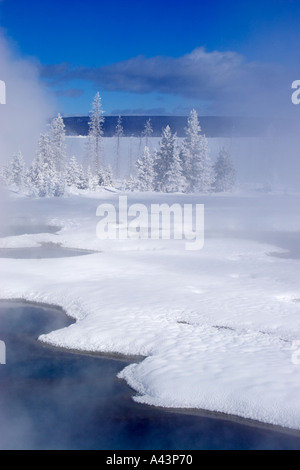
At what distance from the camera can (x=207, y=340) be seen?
12.4 meters

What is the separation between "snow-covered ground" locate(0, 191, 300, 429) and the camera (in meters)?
9.80

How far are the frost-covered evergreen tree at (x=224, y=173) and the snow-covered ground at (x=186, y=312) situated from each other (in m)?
38.8

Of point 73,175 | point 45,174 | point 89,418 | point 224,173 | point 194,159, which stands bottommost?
point 89,418

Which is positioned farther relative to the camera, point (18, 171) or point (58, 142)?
point (58, 142)

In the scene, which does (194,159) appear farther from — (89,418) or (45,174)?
(89,418)

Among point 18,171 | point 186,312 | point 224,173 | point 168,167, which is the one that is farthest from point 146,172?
point 186,312

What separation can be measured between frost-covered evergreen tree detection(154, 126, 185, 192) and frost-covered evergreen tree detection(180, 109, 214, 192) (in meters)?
1.45

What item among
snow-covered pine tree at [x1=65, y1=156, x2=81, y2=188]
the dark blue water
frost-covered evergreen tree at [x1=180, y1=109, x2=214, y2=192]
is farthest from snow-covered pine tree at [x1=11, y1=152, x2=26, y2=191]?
the dark blue water

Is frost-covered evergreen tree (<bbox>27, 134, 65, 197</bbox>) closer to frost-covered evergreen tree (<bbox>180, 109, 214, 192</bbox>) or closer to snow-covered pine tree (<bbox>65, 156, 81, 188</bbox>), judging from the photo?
snow-covered pine tree (<bbox>65, 156, 81, 188</bbox>)

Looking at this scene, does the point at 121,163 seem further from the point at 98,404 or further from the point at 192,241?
the point at 98,404

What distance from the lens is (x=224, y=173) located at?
67.9m

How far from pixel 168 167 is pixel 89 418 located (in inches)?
2348

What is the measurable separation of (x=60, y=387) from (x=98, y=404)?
42.4 inches
